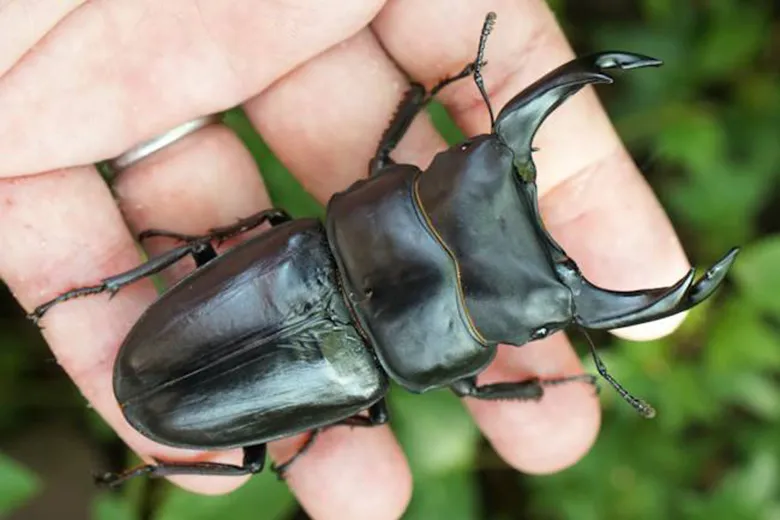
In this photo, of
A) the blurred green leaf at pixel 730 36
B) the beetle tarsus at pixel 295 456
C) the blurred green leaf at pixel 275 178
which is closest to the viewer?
the beetle tarsus at pixel 295 456

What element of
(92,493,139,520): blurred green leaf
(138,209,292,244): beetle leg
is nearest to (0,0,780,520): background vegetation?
(92,493,139,520): blurred green leaf

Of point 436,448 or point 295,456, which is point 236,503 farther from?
point 436,448

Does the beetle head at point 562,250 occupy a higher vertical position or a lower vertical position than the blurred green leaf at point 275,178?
lower

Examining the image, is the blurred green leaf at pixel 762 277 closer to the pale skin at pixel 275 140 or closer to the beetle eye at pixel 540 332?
the pale skin at pixel 275 140

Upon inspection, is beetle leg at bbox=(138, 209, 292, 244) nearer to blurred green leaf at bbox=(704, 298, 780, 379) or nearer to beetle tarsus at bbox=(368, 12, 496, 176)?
beetle tarsus at bbox=(368, 12, 496, 176)

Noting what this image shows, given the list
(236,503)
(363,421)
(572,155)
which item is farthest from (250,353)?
(572,155)

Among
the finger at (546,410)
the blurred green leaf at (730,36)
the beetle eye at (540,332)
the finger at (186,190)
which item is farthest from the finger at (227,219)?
the blurred green leaf at (730,36)

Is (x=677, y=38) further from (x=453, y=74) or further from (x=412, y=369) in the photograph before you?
(x=412, y=369)
